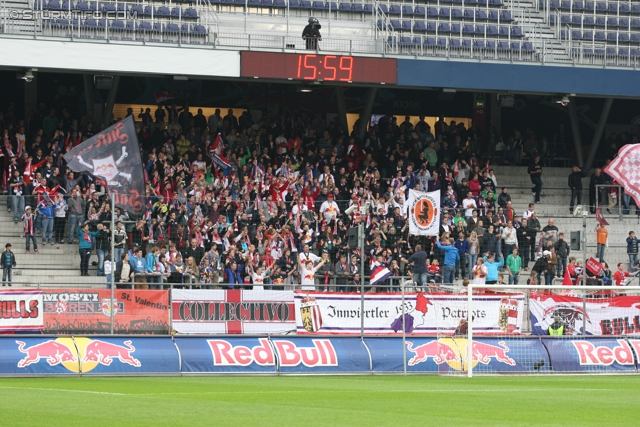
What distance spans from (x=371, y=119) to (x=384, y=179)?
6.82 m

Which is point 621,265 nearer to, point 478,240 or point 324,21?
point 478,240

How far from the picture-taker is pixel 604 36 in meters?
37.3

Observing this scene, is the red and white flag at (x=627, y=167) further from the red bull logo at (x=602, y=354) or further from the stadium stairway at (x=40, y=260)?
the stadium stairway at (x=40, y=260)

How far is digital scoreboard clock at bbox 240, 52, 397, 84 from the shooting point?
32531 mm

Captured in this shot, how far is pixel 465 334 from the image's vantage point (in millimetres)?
21188

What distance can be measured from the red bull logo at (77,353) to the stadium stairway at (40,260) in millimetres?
3949

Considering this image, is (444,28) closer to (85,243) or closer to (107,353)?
(85,243)

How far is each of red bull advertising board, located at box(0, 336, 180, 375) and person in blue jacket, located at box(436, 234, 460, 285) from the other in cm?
971

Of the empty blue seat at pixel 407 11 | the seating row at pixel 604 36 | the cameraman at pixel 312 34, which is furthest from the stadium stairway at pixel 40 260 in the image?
the seating row at pixel 604 36

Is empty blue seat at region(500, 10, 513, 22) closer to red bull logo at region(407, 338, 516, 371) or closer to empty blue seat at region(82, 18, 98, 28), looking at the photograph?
empty blue seat at region(82, 18, 98, 28)

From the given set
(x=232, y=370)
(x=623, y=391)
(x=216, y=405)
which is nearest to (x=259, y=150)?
(x=232, y=370)

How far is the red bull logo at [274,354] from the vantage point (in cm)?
2139

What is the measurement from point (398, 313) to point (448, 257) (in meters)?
4.38

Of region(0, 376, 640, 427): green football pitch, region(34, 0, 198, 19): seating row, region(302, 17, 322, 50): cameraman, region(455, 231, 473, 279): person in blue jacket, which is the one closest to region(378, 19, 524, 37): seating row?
region(302, 17, 322, 50): cameraman
